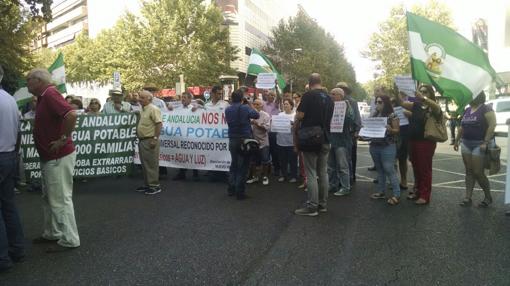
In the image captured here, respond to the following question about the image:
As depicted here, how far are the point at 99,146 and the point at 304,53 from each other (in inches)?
1775

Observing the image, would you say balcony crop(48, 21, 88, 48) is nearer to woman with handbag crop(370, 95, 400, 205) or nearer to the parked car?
the parked car

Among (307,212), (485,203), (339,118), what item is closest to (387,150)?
(339,118)

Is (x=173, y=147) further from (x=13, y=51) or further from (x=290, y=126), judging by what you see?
(x=13, y=51)

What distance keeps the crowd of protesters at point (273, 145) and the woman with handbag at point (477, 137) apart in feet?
0.04

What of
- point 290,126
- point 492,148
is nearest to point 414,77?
point 492,148

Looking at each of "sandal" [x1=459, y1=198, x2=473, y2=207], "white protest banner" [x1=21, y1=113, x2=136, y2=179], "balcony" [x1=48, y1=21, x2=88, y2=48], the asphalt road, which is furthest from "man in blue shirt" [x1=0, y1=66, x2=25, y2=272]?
"balcony" [x1=48, y1=21, x2=88, y2=48]

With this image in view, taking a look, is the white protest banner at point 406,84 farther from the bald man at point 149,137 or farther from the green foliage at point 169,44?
the green foliage at point 169,44

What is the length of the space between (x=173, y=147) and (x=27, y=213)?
351cm

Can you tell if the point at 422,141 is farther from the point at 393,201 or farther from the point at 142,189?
the point at 142,189

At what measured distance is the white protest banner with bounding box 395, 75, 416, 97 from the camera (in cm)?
644

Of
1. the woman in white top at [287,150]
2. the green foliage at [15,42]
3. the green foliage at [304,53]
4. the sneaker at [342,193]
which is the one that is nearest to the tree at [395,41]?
the green foliage at [304,53]

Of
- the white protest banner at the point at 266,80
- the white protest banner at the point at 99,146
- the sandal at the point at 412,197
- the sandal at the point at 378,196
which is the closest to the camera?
the sandal at the point at 412,197

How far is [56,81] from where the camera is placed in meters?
9.38

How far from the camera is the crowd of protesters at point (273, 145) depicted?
4.68 metres
